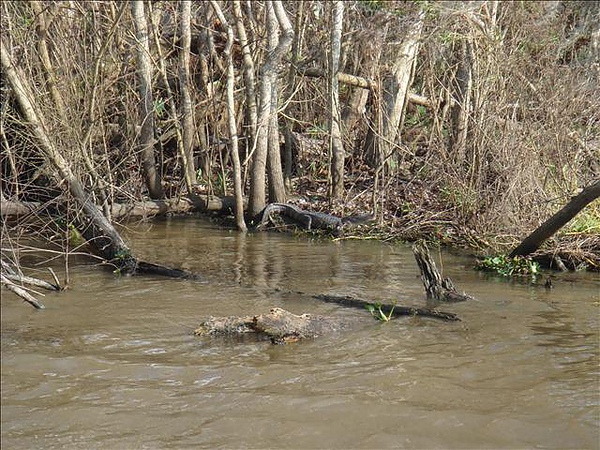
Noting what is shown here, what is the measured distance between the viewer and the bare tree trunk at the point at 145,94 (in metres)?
12.9

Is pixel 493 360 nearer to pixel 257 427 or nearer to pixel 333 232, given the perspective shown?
pixel 257 427

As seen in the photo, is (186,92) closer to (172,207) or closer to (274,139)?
(274,139)

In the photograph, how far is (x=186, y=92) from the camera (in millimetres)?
13719

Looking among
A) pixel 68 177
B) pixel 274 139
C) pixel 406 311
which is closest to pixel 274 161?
pixel 274 139

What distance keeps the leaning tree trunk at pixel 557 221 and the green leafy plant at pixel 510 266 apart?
0.10 metres

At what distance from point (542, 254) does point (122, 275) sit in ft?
16.6

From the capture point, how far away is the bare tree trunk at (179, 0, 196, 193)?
44.8 ft

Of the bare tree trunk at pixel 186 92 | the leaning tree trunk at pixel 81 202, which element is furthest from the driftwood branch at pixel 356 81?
the leaning tree trunk at pixel 81 202

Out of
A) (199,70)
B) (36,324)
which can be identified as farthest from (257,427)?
(199,70)

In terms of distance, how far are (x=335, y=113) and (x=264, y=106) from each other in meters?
1.31

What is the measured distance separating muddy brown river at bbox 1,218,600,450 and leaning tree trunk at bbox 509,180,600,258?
0.59 m

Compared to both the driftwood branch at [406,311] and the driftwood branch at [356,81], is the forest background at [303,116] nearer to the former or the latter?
the driftwood branch at [356,81]

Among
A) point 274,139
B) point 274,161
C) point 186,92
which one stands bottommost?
point 274,161

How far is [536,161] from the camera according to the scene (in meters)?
11.3
